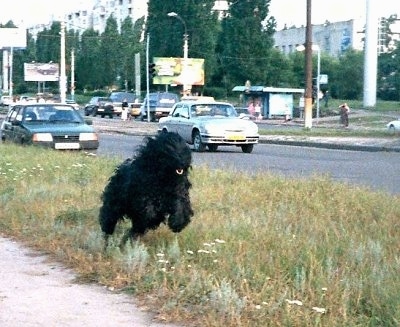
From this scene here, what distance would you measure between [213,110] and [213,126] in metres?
1.74

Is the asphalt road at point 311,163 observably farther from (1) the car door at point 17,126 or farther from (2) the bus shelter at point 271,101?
(2) the bus shelter at point 271,101

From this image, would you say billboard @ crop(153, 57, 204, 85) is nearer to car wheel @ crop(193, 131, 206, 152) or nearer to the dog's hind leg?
car wheel @ crop(193, 131, 206, 152)

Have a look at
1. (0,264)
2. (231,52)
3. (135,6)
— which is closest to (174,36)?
(231,52)

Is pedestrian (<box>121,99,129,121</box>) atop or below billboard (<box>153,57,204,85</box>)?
below

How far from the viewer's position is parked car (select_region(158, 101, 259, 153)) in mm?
27047

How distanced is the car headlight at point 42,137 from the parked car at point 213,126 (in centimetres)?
465

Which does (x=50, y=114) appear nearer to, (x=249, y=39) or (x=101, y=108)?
(x=101, y=108)

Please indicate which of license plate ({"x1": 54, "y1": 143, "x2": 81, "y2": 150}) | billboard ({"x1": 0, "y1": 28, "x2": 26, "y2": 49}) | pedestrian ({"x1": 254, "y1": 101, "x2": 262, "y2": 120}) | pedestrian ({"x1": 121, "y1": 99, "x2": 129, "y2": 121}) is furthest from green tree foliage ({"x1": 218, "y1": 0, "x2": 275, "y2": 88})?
license plate ({"x1": 54, "y1": 143, "x2": 81, "y2": 150})

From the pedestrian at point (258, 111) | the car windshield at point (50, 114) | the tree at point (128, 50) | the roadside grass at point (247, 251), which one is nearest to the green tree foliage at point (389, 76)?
the tree at point (128, 50)

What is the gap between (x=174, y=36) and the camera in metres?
83.8

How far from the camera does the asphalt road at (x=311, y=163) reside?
1766cm

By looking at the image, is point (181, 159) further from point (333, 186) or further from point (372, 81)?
point (372, 81)

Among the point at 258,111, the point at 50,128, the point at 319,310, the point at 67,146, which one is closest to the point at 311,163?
the point at 67,146

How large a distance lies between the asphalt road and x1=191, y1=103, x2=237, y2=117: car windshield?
1.20 meters
